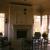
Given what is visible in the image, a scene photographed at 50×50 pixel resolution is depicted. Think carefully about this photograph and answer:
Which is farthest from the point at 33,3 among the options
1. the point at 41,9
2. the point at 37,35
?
the point at 37,35

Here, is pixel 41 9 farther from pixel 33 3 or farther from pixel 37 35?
pixel 37 35

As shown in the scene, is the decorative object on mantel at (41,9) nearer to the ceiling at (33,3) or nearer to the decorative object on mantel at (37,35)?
the ceiling at (33,3)

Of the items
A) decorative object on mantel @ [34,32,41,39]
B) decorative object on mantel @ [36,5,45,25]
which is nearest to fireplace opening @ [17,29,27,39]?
decorative object on mantel @ [34,32,41,39]

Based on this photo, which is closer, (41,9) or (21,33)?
(21,33)

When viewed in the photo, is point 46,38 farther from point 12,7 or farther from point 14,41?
point 12,7

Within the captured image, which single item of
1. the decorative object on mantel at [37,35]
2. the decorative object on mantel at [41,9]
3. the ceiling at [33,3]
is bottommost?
the decorative object on mantel at [37,35]

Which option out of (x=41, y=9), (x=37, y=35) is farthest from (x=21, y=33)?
(x=41, y=9)

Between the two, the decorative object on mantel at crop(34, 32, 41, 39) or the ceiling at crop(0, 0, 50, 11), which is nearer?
the ceiling at crop(0, 0, 50, 11)

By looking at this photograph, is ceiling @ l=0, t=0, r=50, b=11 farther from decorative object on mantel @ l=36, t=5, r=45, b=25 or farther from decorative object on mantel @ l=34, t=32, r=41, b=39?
decorative object on mantel @ l=34, t=32, r=41, b=39

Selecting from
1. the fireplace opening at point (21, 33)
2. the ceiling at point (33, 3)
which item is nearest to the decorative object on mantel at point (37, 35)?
the fireplace opening at point (21, 33)

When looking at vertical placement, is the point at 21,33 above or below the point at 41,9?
below

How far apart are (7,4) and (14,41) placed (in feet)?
1.33

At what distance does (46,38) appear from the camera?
1.61m

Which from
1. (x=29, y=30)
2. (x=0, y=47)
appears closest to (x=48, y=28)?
(x=29, y=30)
